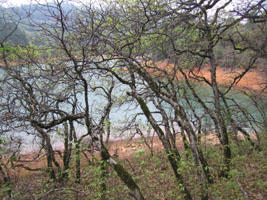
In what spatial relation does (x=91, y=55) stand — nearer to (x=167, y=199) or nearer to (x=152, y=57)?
(x=152, y=57)

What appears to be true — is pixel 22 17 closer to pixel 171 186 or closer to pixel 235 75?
pixel 171 186

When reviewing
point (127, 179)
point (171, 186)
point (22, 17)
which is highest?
point (22, 17)

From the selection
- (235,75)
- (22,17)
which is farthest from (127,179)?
(235,75)

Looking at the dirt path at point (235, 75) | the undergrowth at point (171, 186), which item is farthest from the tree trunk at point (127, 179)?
the dirt path at point (235, 75)

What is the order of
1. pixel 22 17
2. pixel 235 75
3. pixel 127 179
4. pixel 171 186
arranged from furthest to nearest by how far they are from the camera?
pixel 235 75, pixel 171 186, pixel 22 17, pixel 127 179

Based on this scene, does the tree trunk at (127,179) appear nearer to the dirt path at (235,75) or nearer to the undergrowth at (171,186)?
the undergrowth at (171,186)

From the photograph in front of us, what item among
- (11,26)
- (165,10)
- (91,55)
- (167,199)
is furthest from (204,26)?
(11,26)

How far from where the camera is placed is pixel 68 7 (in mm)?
3328

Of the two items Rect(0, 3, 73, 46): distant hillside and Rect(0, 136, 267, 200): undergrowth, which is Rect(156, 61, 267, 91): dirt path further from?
Rect(0, 3, 73, 46): distant hillside

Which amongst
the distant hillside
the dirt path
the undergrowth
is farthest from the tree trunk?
the dirt path

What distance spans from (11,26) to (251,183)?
708cm

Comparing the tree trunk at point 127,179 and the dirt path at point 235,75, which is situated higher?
the dirt path at point 235,75

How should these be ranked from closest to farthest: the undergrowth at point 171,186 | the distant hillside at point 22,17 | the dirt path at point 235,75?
the distant hillside at point 22,17
the undergrowth at point 171,186
the dirt path at point 235,75

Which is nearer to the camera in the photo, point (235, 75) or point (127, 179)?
point (127, 179)
